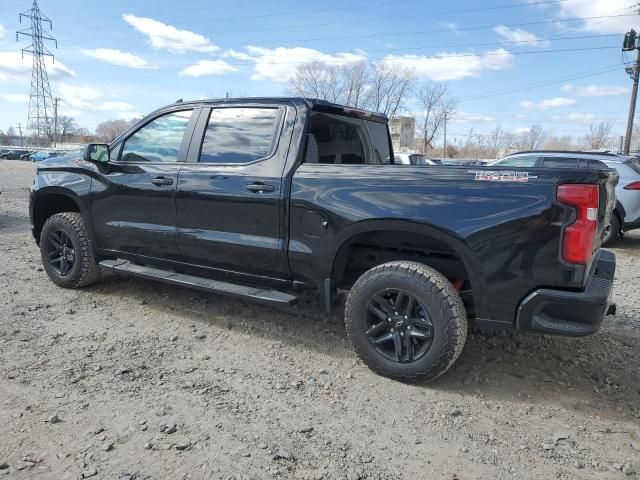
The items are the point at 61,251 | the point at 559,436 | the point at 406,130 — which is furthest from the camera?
the point at 406,130

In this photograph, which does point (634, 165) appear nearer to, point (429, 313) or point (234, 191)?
point (429, 313)

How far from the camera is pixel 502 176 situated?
298 cm

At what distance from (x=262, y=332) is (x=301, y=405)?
1.22 meters

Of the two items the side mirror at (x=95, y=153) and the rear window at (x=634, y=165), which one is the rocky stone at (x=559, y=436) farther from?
the rear window at (x=634, y=165)

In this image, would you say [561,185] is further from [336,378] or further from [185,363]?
[185,363]

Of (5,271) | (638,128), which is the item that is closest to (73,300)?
(5,271)

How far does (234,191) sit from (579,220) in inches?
94.9

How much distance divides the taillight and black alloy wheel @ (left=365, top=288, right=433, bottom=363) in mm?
939

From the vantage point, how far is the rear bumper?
2.87m

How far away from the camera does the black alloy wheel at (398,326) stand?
327cm

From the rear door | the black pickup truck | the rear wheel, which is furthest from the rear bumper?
the rear wheel

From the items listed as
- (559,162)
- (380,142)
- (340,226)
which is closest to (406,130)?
(559,162)

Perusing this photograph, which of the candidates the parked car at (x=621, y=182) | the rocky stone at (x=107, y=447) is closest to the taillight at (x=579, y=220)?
the rocky stone at (x=107, y=447)

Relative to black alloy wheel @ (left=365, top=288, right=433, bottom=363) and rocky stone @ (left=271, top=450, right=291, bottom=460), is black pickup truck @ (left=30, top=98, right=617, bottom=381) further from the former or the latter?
rocky stone @ (left=271, top=450, right=291, bottom=460)
